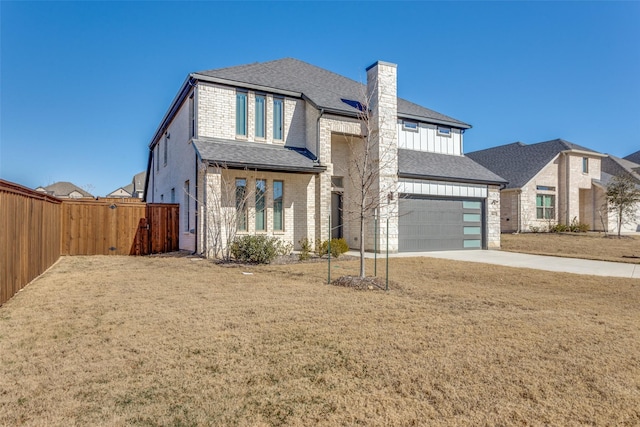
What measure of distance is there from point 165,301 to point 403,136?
1427 cm

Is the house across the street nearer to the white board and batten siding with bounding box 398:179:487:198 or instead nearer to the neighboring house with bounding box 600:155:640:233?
the neighboring house with bounding box 600:155:640:233

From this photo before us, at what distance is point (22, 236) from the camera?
7582 mm

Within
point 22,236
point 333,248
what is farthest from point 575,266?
point 22,236

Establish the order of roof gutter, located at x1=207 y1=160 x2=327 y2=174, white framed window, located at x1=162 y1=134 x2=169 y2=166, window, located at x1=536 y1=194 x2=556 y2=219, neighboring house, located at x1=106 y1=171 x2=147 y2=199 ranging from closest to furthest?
roof gutter, located at x1=207 y1=160 x2=327 y2=174 → white framed window, located at x1=162 y1=134 x2=169 y2=166 → window, located at x1=536 y1=194 x2=556 y2=219 → neighboring house, located at x1=106 y1=171 x2=147 y2=199

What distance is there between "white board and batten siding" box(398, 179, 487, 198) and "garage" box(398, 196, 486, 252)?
28 centimetres

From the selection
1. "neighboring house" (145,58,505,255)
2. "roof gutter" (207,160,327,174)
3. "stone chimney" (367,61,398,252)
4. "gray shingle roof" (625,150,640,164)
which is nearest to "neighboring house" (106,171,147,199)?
"neighboring house" (145,58,505,255)

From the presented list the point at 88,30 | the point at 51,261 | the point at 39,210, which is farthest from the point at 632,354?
the point at 88,30

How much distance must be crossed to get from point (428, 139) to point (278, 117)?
25.8 ft

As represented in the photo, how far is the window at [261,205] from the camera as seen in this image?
14.4 m

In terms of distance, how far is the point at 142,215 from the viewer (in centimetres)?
1532

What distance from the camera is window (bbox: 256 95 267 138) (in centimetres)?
1524

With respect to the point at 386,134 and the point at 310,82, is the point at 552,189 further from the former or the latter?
the point at 310,82

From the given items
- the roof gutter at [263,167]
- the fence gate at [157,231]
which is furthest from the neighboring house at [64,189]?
the roof gutter at [263,167]

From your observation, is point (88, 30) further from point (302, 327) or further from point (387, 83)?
point (302, 327)
